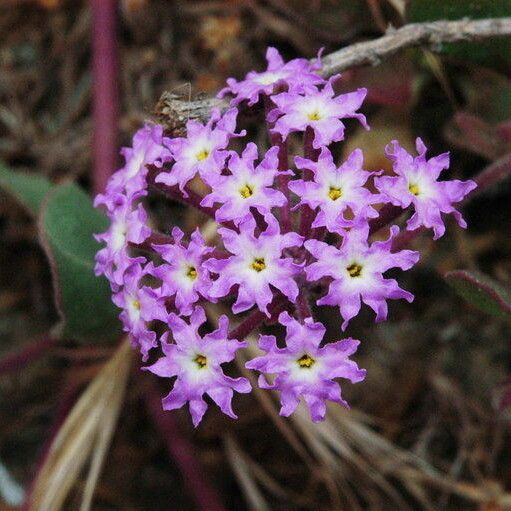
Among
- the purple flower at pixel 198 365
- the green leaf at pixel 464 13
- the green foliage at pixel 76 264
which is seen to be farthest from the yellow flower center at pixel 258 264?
the green leaf at pixel 464 13

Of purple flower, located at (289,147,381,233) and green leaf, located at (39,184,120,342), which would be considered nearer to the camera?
purple flower, located at (289,147,381,233)

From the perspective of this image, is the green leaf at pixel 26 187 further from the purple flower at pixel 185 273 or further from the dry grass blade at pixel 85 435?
the purple flower at pixel 185 273

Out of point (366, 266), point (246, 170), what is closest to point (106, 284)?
point (246, 170)

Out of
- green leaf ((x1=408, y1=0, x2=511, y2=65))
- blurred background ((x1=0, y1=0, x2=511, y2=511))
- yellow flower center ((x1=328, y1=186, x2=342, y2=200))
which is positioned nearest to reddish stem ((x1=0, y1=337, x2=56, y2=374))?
blurred background ((x1=0, y1=0, x2=511, y2=511))

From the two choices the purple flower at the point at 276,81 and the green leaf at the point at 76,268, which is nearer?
the purple flower at the point at 276,81

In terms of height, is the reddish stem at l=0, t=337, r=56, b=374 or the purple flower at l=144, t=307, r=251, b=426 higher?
Result: the purple flower at l=144, t=307, r=251, b=426

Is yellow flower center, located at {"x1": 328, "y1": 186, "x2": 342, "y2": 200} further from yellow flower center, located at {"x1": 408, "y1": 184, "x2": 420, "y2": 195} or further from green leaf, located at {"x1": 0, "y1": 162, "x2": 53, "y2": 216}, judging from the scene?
green leaf, located at {"x1": 0, "y1": 162, "x2": 53, "y2": 216}
